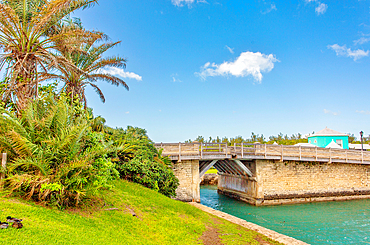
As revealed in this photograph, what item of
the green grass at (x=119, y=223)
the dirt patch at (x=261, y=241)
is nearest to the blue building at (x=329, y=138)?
the green grass at (x=119, y=223)

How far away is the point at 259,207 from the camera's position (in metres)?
19.1

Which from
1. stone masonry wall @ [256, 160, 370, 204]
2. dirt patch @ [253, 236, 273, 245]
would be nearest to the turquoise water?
stone masonry wall @ [256, 160, 370, 204]

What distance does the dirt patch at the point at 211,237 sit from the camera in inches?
273

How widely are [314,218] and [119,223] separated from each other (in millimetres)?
14739

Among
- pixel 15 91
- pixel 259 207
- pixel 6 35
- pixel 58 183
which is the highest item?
pixel 6 35

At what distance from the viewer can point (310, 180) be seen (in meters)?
21.7

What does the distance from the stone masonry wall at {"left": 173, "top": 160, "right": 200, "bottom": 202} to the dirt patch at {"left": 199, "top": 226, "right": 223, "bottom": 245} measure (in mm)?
9316

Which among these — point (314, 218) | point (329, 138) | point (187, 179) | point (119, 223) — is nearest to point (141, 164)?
point (119, 223)

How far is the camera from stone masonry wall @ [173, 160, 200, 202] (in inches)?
691

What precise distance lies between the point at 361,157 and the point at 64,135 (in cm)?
2660

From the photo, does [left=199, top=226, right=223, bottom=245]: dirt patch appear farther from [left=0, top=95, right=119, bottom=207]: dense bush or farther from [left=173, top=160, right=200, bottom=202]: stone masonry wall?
[left=173, top=160, right=200, bottom=202]: stone masonry wall

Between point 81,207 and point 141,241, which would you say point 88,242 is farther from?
point 81,207

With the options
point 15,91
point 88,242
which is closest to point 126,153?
point 15,91

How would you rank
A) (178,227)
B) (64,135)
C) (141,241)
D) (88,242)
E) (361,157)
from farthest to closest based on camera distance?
(361,157) < (178,227) < (64,135) < (141,241) < (88,242)
